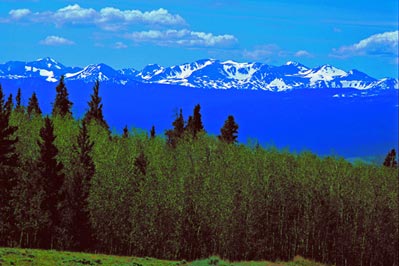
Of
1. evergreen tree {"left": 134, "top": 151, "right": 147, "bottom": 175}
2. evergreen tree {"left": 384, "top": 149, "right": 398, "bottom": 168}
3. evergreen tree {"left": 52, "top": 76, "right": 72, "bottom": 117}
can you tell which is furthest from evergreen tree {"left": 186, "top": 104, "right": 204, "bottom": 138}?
evergreen tree {"left": 384, "top": 149, "right": 398, "bottom": 168}

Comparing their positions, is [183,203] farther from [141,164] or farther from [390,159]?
[390,159]

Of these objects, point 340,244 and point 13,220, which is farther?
point 340,244

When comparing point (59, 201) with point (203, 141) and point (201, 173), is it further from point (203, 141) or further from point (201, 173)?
point (203, 141)

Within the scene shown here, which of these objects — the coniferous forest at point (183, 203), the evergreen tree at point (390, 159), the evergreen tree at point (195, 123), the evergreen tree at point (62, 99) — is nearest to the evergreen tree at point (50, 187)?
the coniferous forest at point (183, 203)

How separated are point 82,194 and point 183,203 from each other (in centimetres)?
1494

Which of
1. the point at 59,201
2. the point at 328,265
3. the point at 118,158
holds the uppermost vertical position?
the point at 118,158

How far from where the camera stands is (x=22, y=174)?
9800 cm

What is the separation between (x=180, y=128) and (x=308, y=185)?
47.5 m

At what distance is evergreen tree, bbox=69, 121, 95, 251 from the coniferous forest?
0.16 meters

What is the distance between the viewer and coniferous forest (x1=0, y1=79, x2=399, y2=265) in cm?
9388

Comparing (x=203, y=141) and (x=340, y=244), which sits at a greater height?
(x=203, y=141)

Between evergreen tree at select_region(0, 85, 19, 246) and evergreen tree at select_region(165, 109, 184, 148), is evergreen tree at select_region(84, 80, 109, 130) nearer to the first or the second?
evergreen tree at select_region(165, 109, 184, 148)

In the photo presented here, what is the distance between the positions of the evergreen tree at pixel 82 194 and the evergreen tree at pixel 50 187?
2.17m

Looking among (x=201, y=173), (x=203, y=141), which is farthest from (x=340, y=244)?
(x=203, y=141)
